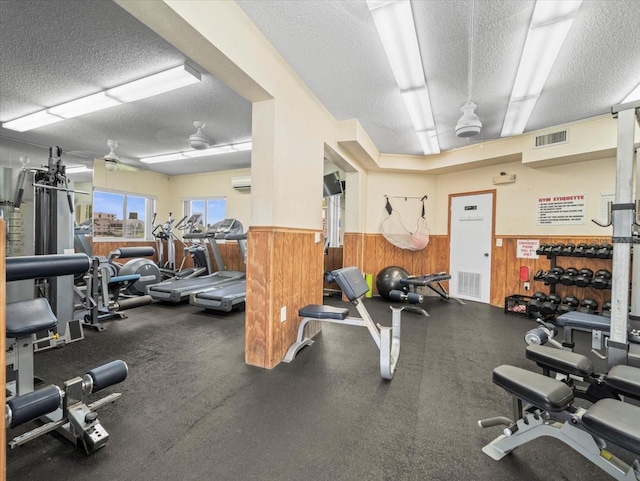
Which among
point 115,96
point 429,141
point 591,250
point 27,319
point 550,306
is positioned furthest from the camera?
point 429,141

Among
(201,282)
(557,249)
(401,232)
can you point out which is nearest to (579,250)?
(557,249)

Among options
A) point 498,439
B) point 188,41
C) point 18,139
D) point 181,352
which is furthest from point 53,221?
point 498,439

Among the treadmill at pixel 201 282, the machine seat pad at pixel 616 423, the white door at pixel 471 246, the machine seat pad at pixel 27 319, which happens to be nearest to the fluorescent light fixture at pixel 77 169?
the treadmill at pixel 201 282

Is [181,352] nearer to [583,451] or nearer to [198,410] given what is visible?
[198,410]

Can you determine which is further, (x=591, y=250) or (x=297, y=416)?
(x=591, y=250)

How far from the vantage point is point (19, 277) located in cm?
149

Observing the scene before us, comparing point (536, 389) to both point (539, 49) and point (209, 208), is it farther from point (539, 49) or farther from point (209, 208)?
point (209, 208)

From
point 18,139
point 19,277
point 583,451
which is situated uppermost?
point 18,139

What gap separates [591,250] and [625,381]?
3.12m

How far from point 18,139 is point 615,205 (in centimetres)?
760

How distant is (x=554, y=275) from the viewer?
4.01 meters

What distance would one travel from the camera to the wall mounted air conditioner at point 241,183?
659 centimetres

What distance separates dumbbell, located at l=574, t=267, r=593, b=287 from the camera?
3.75 m

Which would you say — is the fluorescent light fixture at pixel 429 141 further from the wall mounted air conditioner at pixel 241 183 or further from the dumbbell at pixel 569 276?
the wall mounted air conditioner at pixel 241 183
